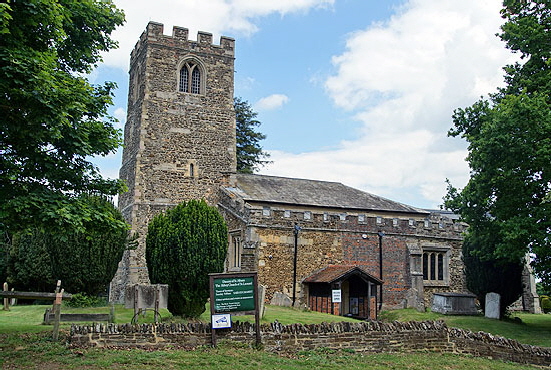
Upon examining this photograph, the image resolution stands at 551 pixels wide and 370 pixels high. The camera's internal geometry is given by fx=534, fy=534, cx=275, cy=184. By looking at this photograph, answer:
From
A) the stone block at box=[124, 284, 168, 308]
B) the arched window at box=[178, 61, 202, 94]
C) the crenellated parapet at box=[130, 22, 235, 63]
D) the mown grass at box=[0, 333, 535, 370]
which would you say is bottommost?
the mown grass at box=[0, 333, 535, 370]

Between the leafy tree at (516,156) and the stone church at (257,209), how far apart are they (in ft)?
18.8

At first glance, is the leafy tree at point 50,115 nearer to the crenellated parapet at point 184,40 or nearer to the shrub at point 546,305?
the crenellated parapet at point 184,40

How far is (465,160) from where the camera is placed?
19328 mm

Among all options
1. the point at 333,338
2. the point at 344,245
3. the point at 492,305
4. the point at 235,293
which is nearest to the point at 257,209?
the point at 344,245

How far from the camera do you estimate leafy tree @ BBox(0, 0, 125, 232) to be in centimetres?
984

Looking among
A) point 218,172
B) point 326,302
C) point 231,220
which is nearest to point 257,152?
point 218,172

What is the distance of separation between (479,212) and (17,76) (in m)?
14.9

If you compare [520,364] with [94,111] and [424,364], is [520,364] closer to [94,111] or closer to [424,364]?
[424,364]

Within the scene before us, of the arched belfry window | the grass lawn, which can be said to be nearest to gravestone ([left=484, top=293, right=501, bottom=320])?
the grass lawn

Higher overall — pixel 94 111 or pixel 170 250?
pixel 94 111

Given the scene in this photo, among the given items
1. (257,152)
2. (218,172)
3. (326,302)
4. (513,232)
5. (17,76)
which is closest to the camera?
(17,76)

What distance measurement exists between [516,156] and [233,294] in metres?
10.1

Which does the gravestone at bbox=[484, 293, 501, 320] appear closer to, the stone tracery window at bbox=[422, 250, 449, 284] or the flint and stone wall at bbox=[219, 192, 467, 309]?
the flint and stone wall at bbox=[219, 192, 467, 309]

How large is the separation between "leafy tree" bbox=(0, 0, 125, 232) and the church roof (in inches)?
516
